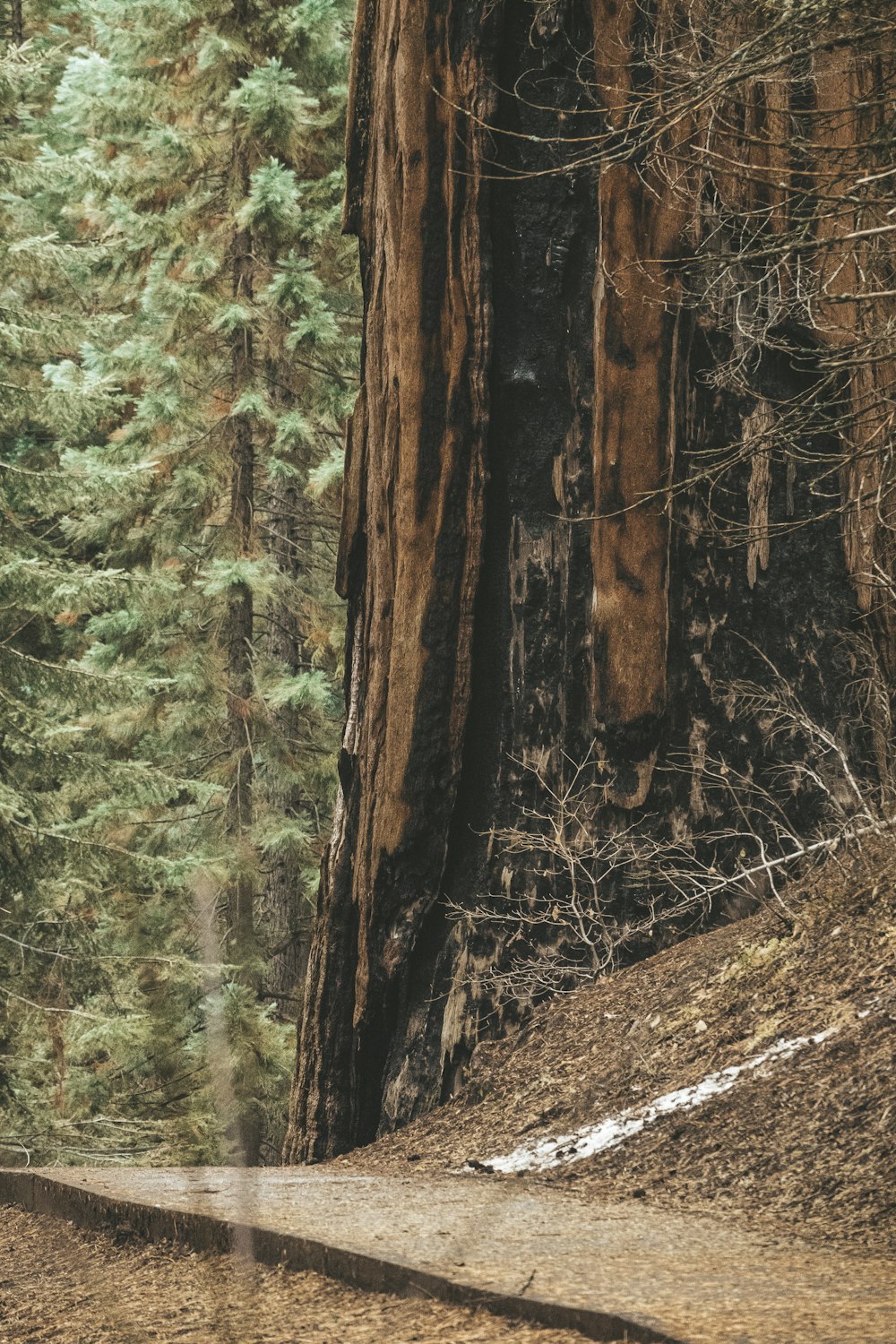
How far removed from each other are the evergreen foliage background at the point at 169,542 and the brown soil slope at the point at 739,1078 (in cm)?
760

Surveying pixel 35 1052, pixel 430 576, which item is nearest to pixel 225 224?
pixel 35 1052

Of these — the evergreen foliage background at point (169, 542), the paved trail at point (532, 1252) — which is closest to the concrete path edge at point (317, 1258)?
the paved trail at point (532, 1252)

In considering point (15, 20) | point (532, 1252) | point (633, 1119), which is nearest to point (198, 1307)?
point (532, 1252)

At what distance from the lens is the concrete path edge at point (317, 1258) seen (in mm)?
2119

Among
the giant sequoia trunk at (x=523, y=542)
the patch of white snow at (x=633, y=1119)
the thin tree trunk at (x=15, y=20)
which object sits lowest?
the patch of white snow at (x=633, y=1119)

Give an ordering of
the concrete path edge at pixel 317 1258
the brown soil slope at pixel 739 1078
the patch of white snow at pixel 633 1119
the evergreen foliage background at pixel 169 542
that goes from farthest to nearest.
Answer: the evergreen foliage background at pixel 169 542, the patch of white snow at pixel 633 1119, the brown soil slope at pixel 739 1078, the concrete path edge at pixel 317 1258

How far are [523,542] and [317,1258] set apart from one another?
3566mm

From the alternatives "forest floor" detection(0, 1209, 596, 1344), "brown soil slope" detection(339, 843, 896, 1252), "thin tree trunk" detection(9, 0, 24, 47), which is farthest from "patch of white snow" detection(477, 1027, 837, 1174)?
"thin tree trunk" detection(9, 0, 24, 47)

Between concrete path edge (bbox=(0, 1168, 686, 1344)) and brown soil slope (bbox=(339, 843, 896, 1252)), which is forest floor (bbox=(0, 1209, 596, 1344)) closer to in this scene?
concrete path edge (bbox=(0, 1168, 686, 1344))

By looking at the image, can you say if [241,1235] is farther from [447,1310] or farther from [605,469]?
[605,469]

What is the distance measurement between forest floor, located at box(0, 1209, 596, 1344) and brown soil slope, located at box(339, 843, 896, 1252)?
1.18m

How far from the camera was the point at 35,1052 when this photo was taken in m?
15.2

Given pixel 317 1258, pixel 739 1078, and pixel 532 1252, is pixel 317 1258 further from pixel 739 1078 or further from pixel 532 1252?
pixel 739 1078

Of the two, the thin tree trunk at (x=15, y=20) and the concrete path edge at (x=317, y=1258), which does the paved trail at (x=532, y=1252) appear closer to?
the concrete path edge at (x=317, y=1258)
